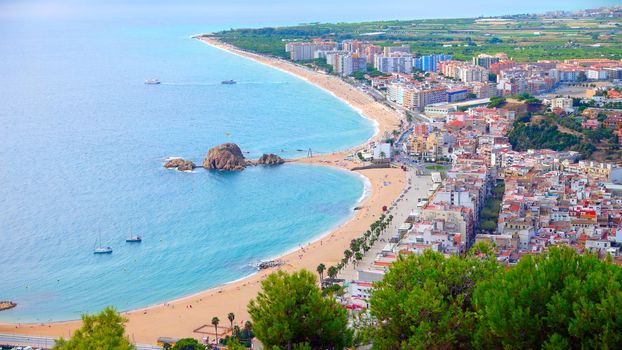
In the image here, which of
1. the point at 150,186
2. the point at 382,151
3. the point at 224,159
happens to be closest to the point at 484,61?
the point at 382,151

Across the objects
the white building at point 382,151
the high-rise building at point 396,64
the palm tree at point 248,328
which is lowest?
the palm tree at point 248,328

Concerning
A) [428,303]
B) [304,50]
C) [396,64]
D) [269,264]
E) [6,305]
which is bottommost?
[6,305]

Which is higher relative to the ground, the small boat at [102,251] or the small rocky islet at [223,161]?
the small rocky islet at [223,161]

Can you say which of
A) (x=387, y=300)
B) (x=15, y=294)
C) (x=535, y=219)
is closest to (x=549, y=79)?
(x=535, y=219)

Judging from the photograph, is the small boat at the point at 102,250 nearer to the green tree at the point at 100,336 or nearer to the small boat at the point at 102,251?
the small boat at the point at 102,251

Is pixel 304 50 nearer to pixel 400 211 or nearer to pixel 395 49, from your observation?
pixel 395 49

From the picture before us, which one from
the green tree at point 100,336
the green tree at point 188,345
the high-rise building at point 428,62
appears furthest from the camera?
the high-rise building at point 428,62

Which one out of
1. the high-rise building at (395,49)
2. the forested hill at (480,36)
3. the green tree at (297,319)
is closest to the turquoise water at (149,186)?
the high-rise building at (395,49)
